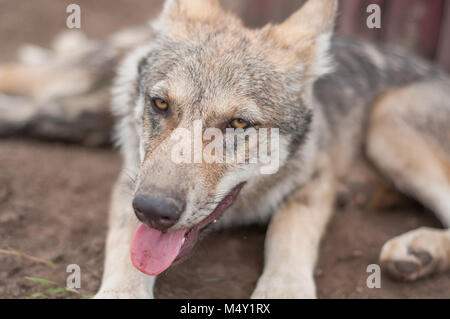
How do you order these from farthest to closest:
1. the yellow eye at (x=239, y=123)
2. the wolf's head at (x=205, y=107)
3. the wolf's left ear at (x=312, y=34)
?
the wolf's left ear at (x=312, y=34) → the yellow eye at (x=239, y=123) → the wolf's head at (x=205, y=107)

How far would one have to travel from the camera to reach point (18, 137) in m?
4.77

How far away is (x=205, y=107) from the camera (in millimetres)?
2811

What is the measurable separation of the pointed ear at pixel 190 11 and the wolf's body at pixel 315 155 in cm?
1

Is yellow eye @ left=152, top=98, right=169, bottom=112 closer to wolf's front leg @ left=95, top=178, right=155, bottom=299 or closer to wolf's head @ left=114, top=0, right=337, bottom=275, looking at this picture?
wolf's head @ left=114, top=0, right=337, bottom=275

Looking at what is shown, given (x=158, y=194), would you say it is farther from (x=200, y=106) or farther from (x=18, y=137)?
(x=18, y=137)

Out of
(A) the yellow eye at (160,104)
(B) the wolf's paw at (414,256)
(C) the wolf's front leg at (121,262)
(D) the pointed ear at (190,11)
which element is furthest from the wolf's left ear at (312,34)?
(C) the wolf's front leg at (121,262)

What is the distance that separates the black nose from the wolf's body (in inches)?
2.6

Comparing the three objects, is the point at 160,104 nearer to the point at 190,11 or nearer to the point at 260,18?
the point at 190,11

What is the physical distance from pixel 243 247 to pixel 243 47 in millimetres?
1398

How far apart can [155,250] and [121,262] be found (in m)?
0.48

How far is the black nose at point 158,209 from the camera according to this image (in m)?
2.42

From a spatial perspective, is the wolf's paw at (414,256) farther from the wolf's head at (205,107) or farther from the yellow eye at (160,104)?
the yellow eye at (160,104)

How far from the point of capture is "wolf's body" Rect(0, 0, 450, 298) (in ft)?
9.98

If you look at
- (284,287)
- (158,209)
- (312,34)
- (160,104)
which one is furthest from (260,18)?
(158,209)
